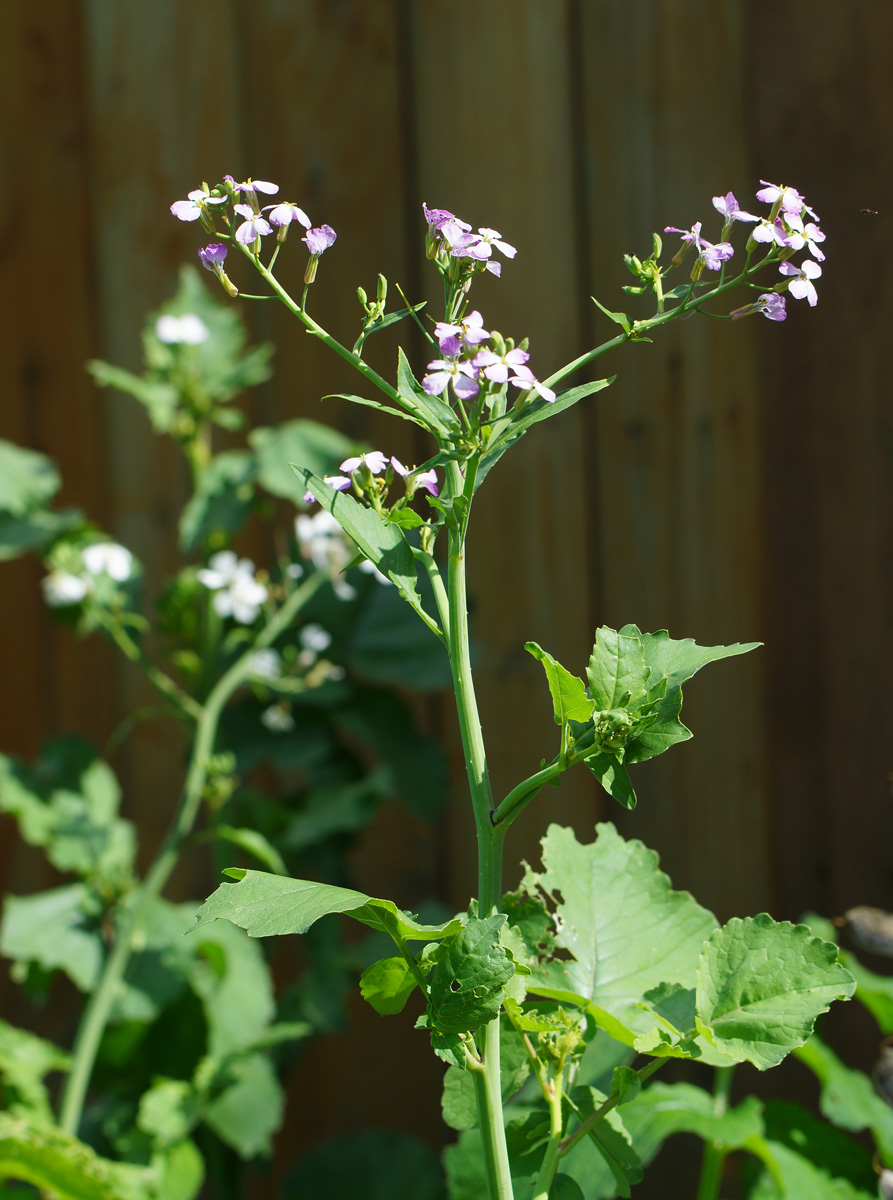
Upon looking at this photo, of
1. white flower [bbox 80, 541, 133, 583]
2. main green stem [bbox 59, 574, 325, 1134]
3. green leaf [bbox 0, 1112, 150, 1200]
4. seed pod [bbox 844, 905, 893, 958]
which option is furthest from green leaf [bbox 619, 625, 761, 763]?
white flower [bbox 80, 541, 133, 583]

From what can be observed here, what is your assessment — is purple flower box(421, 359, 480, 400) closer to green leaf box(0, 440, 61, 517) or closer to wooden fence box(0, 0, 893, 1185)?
green leaf box(0, 440, 61, 517)

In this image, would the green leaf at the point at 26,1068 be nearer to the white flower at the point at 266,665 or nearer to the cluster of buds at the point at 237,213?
the white flower at the point at 266,665

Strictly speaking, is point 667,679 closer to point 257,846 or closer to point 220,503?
point 257,846

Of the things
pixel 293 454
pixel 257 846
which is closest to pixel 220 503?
pixel 293 454

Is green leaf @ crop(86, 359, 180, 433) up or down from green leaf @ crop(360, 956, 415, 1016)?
up

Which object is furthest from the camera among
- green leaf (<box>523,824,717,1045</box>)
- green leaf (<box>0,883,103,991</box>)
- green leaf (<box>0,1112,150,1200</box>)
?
green leaf (<box>0,883,103,991</box>)

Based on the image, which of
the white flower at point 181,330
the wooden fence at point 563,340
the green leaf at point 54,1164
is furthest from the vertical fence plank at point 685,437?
the green leaf at point 54,1164

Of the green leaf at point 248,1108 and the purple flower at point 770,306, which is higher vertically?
the purple flower at point 770,306
